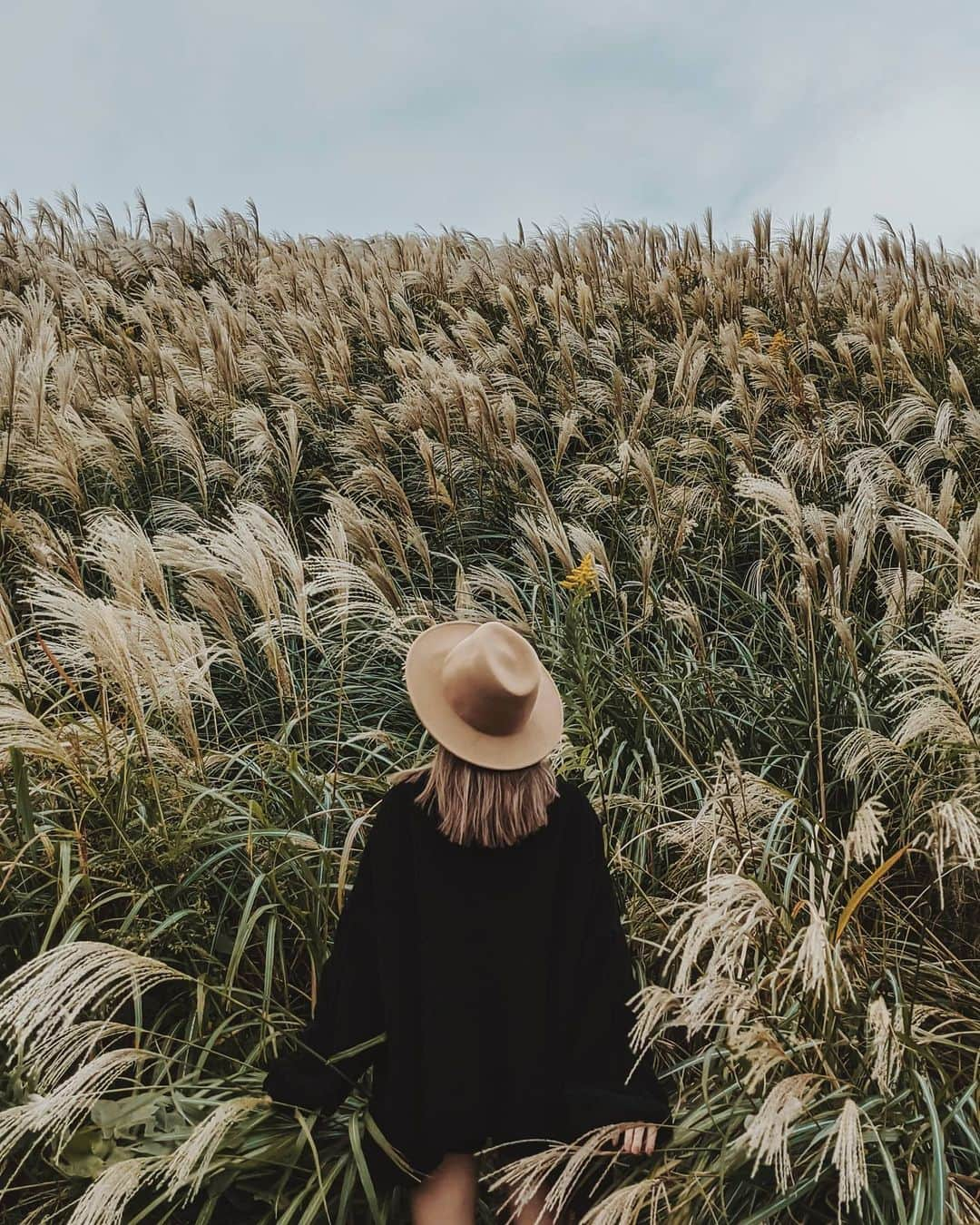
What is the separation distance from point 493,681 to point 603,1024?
2.59ft

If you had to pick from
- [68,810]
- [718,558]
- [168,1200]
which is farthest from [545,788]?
[718,558]

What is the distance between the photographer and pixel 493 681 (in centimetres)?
195

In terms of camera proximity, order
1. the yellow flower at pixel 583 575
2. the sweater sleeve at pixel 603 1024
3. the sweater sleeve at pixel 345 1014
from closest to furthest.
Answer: the sweater sleeve at pixel 603 1024 < the sweater sleeve at pixel 345 1014 < the yellow flower at pixel 583 575

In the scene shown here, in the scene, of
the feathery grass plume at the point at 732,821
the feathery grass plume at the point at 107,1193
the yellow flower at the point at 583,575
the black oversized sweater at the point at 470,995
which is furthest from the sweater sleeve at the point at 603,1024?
the yellow flower at the point at 583,575

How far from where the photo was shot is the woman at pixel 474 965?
78.9 inches

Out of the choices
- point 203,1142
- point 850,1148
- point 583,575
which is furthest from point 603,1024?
point 583,575

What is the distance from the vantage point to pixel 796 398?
5.42 meters

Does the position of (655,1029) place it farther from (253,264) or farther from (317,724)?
(253,264)

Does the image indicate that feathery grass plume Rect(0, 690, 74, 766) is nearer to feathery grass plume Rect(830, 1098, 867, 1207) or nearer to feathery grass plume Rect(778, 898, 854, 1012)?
feathery grass plume Rect(778, 898, 854, 1012)

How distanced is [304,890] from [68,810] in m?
0.75

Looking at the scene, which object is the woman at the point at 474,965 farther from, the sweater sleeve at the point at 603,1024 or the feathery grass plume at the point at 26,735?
the feathery grass plume at the point at 26,735

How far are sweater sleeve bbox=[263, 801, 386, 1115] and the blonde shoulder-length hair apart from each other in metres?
0.19

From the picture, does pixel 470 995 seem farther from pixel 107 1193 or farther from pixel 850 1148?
pixel 850 1148

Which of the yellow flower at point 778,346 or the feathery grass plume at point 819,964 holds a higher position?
the yellow flower at point 778,346
